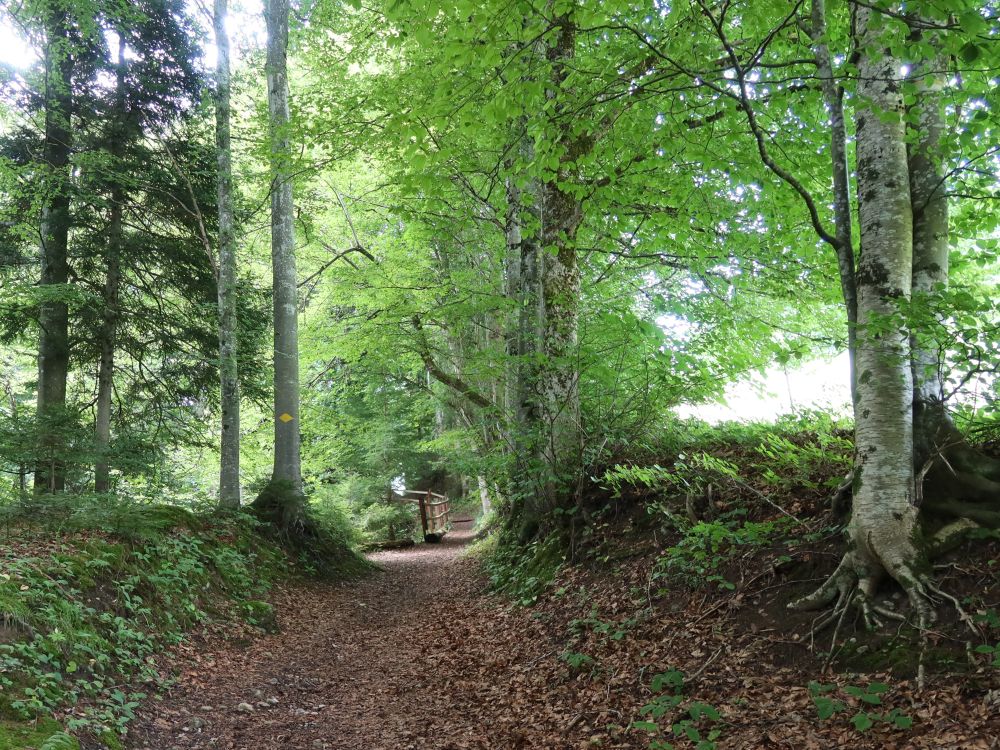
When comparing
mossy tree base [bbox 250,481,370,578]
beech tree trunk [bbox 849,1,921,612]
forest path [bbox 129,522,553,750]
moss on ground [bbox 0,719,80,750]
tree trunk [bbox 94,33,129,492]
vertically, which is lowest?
forest path [bbox 129,522,553,750]

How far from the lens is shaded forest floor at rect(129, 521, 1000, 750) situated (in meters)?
3.13

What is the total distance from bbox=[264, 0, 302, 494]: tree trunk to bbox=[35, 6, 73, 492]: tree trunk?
3002 millimetres

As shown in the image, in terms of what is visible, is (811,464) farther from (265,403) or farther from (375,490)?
(375,490)

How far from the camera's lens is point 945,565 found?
3605mm

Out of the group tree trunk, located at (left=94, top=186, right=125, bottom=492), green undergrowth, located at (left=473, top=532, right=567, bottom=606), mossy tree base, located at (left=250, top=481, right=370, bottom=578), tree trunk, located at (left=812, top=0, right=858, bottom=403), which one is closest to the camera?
tree trunk, located at (left=812, top=0, right=858, bottom=403)

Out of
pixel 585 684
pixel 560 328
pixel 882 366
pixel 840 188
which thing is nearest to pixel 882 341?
pixel 882 366

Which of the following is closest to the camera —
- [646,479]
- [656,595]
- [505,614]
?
[656,595]

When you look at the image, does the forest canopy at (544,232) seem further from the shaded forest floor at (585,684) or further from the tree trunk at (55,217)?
the shaded forest floor at (585,684)

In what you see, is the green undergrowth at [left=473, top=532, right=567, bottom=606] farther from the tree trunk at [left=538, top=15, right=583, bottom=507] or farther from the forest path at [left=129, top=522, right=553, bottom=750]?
the tree trunk at [left=538, top=15, right=583, bottom=507]

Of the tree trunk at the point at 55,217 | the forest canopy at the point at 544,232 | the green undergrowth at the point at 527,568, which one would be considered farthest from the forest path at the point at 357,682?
the tree trunk at the point at 55,217

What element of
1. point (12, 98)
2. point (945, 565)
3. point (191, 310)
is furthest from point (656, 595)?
point (12, 98)

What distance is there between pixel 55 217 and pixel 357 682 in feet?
28.6

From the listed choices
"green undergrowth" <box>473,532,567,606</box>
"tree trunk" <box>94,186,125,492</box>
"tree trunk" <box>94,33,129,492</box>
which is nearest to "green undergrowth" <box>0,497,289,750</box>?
"green undergrowth" <box>473,532,567,606</box>

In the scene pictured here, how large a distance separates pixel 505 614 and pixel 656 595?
2517 millimetres
